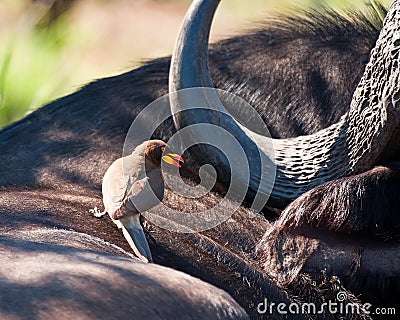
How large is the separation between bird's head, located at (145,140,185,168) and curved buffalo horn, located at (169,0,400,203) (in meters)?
0.12

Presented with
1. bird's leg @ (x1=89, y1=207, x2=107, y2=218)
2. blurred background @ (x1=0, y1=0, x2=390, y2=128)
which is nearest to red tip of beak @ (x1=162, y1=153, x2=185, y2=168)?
bird's leg @ (x1=89, y1=207, x2=107, y2=218)

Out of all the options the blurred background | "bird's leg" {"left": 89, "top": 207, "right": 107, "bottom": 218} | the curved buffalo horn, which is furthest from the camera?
the blurred background

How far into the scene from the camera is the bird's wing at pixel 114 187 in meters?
2.86

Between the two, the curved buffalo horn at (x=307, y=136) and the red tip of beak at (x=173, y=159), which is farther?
the red tip of beak at (x=173, y=159)

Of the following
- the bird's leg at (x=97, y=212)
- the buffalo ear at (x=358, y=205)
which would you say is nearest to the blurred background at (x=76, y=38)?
the bird's leg at (x=97, y=212)

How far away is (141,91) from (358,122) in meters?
0.90

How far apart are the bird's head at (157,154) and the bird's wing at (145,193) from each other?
0.22ft

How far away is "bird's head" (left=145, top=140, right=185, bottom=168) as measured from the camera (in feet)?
9.92

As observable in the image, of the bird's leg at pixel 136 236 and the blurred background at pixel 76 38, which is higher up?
the blurred background at pixel 76 38

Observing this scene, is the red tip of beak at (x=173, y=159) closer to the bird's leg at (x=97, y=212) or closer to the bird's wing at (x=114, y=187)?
the bird's wing at (x=114, y=187)

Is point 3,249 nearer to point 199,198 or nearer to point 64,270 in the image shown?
point 64,270

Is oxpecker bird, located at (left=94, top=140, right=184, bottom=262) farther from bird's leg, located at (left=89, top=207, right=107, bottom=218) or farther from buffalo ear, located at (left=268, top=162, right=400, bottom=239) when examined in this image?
buffalo ear, located at (left=268, top=162, right=400, bottom=239)

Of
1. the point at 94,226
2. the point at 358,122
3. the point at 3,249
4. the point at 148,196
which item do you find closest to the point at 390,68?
the point at 358,122

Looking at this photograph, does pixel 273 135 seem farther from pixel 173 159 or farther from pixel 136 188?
pixel 136 188
